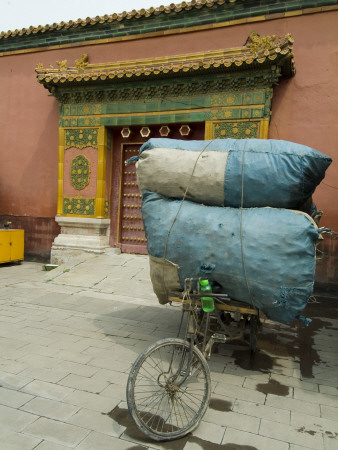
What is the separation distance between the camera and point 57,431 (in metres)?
2.45

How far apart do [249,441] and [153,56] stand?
8.74m

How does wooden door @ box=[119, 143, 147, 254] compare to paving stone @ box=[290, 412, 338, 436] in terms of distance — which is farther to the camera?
wooden door @ box=[119, 143, 147, 254]

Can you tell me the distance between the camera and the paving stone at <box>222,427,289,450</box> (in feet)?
7.87

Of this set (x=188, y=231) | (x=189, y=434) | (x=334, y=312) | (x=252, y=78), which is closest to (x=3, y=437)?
(x=189, y=434)

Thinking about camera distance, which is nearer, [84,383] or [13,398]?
[13,398]

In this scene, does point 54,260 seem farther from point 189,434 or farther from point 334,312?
point 189,434

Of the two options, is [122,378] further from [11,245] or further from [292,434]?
[11,245]

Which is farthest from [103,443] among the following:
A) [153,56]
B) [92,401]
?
[153,56]

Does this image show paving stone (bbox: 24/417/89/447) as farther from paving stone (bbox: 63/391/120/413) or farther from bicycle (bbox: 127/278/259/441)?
bicycle (bbox: 127/278/259/441)

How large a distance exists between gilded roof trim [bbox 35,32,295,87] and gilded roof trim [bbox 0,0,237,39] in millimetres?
935

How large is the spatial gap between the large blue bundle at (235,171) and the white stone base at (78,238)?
5.51m

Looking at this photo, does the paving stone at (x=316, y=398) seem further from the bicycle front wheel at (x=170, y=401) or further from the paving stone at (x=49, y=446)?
the paving stone at (x=49, y=446)

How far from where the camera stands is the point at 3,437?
2.36 metres

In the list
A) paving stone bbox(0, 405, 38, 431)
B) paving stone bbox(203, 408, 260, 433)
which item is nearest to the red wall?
paving stone bbox(203, 408, 260, 433)
